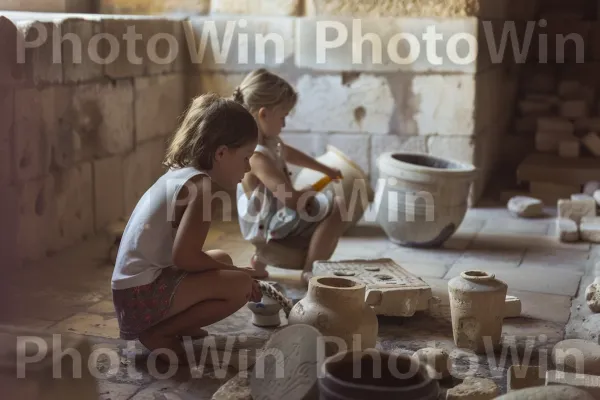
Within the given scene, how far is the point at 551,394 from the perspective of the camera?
2.15 metres

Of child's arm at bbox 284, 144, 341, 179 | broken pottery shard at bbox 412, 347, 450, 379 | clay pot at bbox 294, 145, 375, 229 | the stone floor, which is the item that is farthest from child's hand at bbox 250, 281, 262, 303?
clay pot at bbox 294, 145, 375, 229

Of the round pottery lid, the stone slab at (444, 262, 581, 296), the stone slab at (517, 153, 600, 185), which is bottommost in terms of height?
the stone slab at (444, 262, 581, 296)

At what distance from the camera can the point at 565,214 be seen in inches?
204

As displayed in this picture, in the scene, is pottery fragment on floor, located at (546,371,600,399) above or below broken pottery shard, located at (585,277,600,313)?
above

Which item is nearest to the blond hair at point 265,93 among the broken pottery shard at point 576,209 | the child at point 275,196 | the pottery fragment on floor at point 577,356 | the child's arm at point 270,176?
the child at point 275,196

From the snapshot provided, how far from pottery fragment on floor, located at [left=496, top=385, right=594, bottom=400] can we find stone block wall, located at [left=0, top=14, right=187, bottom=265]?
264cm

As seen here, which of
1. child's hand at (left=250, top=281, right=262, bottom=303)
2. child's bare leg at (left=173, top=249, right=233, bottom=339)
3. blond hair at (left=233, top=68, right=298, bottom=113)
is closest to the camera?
child's hand at (left=250, top=281, right=262, bottom=303)

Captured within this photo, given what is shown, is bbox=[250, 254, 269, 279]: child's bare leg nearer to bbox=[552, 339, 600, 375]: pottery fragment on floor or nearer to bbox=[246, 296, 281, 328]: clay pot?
bbox=[246, 296, 281, 328]: clay pot

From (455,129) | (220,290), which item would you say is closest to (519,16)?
(455,129)

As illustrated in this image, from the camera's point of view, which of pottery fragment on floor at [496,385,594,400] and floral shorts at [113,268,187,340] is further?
floral shorts at [113,268,187,340]

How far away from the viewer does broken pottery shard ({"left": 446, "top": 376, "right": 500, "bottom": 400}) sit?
2.48 metres

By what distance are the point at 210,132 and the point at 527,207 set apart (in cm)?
308

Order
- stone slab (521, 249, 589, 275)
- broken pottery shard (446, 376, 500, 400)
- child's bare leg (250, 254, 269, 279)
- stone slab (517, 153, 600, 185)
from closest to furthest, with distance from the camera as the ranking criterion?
1. broken pottery shard (446, 376, 500, 400)
2. child's bare leg (250, 254, 269, 279)
3. stone slab (521, 249, 589, 275)
4. stone slab (517, 153, 600, 185)

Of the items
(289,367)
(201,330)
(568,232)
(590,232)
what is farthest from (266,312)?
(590,232)
